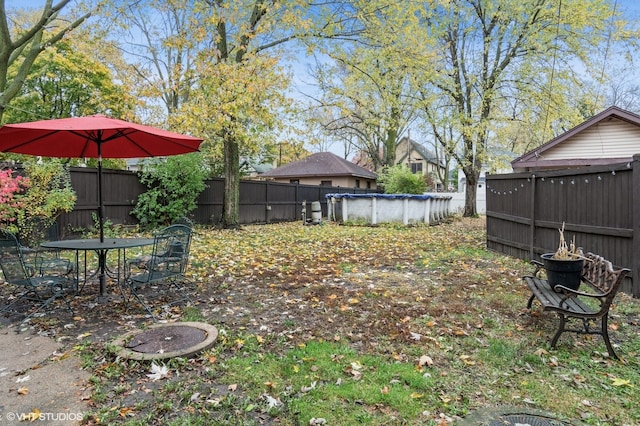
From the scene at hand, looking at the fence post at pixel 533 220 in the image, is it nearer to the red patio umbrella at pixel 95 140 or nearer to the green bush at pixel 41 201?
the red patio umbrella at pixel 95 140

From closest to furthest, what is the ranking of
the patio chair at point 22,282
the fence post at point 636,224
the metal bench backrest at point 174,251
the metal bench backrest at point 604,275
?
the metal bench backrest at point 604,275
the patio chair at point 22,282
the metal bench backrest at point 174,251
the fence post at point 636,224

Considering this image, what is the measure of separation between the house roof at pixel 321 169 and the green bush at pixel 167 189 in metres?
17.0

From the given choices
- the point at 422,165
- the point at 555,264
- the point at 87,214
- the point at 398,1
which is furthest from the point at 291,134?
the point at 422,165

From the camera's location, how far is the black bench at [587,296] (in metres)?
3.46

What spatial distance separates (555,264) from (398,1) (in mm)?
10433

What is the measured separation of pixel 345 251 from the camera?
9.16m

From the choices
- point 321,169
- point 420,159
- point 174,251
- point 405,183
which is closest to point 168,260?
point 174,251

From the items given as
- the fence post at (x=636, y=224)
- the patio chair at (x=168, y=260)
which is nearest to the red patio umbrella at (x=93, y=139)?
the patio chair at (x=168, y=260)

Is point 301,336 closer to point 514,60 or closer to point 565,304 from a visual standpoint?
point 565,304

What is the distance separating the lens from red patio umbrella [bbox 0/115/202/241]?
434 cm

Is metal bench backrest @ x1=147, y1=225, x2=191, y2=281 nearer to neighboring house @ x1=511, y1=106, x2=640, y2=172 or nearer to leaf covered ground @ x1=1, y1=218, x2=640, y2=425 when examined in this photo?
leaf covered ground @ x1=1, y1=218, x2=640, y2=425

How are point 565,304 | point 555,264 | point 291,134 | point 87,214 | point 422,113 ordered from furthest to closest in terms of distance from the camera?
point 422,113
point 291,134
point 87,214
point 555,264
point 565,304

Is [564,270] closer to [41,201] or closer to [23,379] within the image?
[23,379]

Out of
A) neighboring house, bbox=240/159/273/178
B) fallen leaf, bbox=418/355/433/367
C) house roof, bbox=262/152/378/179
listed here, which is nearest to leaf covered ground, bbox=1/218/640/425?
fallen leaf, bbox=418/355/433/367
